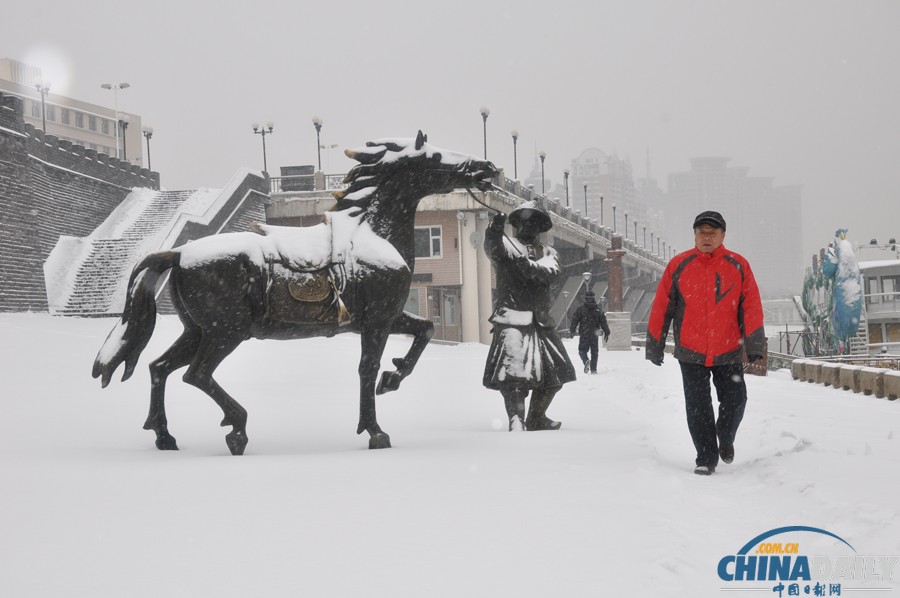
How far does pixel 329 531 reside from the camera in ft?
11.7

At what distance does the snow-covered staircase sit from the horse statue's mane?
17025mm

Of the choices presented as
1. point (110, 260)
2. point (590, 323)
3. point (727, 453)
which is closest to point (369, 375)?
point (727, 453)

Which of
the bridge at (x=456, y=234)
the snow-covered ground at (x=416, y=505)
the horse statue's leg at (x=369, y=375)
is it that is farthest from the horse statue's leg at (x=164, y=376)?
the bridge at (x=456, y=234)

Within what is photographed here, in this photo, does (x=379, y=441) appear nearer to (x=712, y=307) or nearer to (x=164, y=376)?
(x=164, y=376)

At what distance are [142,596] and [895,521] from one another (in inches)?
124

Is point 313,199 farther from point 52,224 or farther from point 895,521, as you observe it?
point 895,521

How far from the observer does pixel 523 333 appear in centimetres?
770

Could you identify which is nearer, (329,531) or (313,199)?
(329,531)

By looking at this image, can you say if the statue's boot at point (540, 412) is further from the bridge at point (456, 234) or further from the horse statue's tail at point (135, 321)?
the bridge at point (456, 234)

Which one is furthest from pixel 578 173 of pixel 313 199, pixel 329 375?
pixel 329 375

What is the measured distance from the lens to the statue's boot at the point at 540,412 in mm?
7543

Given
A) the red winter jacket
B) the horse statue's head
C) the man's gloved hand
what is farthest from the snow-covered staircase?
the red winter jacket

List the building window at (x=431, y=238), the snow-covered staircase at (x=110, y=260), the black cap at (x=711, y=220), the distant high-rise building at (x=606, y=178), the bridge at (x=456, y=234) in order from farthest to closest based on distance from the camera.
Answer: the distant high-rise building at (x=606, y=178) < the building window at (x=431, y=238) < the bridge at (x=456, y=234) < the snow-covered staircase at (x=110, y=260) < the black cap at (x=711, y=220)

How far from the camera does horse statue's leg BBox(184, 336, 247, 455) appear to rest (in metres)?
5.84
